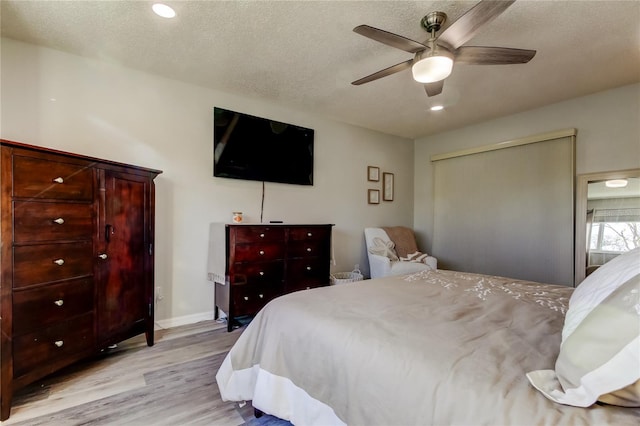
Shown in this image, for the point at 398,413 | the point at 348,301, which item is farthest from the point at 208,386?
the point at 398,413

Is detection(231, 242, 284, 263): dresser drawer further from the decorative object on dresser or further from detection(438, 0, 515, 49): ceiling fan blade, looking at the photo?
detection(438, 0, 515, 49): ceiling fan blade

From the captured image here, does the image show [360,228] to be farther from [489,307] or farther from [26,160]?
[26,160]

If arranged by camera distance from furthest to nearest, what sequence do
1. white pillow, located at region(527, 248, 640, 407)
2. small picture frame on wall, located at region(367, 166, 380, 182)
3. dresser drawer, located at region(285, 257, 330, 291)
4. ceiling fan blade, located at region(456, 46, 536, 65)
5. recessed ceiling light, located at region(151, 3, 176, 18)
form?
small picture frame on wall, located at region(367, 166, 380, 182) < dresser drawer, located at region(285, 257, 330, 291) < recessed ceiling light, located at region(151, 3, 176, 18) < ceiling fan blade, located at region(456, 46, 536, 65) < white pillow, located at region(527, 248, 640, 407)

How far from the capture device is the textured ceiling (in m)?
1.96

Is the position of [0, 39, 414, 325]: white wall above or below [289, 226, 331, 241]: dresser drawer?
above

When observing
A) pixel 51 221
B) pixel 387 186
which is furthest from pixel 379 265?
pixel 51 221

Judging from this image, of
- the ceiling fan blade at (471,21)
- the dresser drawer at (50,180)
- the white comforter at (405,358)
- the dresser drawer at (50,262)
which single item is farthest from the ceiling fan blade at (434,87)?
the dresser drawer at (50,262)

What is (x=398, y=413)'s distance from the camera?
92cm

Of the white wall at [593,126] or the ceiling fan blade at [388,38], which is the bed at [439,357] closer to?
the ceiling fan blade at [388,38]

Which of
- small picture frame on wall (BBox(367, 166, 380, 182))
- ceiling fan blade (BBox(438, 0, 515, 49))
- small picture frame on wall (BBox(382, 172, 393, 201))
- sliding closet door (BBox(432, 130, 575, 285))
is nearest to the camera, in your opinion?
ceiling fan blade (BBox(438, 0, 515, 49))

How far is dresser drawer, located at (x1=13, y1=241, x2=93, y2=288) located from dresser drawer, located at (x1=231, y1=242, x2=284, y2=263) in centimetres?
111

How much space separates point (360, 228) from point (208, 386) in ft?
10.0

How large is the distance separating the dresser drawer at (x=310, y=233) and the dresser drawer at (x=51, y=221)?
1.74 m

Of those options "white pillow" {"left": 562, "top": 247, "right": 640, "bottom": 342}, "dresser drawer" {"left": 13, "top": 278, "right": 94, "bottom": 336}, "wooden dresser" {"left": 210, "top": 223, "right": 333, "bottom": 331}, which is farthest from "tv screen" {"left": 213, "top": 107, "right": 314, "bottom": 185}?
"white pillow" {"left": 562, "top": 247, "right": 640, "bottom": 342}
